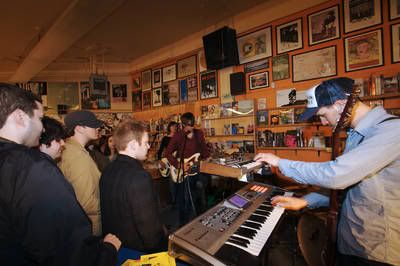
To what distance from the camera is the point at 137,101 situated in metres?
7.52

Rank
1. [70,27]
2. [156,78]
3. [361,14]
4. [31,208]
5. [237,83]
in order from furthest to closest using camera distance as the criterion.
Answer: [156,78] < [237,83] < [70,27] < [361,14] < [31,208]

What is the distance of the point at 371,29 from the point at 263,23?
1750mm

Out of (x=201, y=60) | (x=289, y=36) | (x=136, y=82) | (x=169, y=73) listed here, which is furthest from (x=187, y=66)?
(x=289, y=36)

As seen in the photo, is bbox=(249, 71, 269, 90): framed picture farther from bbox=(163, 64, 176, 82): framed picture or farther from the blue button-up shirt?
the blue button-up shirt

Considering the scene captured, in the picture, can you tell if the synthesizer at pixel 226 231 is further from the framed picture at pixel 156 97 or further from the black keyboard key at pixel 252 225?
the framed picture at pixel 156 97

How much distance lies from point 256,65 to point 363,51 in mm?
1713

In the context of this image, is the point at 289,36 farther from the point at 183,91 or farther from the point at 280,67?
the point at 183,91

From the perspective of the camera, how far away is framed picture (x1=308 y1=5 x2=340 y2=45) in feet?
11.9

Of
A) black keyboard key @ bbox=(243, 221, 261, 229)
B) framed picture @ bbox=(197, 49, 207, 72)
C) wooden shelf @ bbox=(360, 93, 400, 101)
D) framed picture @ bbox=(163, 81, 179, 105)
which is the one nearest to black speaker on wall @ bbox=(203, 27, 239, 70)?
framed picture @ bbox=(197, 49, 207, 72)

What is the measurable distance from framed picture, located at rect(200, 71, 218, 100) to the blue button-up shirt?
4.09 metres

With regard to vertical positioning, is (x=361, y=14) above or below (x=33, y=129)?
above

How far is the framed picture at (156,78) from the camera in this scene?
671cm

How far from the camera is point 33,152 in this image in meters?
0.94

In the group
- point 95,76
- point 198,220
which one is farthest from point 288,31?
point 95,76
